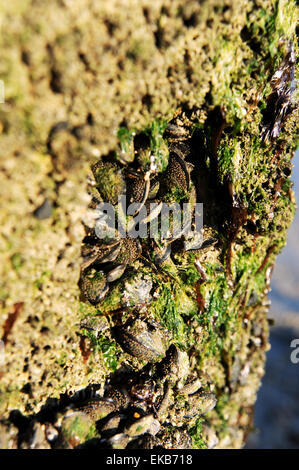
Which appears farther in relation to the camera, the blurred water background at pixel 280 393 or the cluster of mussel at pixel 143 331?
the blurred water background at pixel 280 393

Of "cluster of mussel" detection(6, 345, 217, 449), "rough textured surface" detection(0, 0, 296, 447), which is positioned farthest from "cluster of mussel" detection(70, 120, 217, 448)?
"rough textured surface" detection(0, 0, 296, 447)

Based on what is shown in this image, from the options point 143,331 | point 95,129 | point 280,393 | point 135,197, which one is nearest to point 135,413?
point 143,331

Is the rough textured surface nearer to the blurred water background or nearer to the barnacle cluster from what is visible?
the barnacle cluster

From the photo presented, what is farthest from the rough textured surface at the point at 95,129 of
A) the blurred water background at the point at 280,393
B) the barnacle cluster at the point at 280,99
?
the blurred water background at the point at 280,393

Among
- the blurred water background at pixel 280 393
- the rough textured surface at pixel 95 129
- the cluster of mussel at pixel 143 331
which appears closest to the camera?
the rough textured surface at pixel 95 129

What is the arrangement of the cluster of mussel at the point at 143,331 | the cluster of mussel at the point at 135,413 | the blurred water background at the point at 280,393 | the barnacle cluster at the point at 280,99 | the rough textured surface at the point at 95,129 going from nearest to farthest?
1. the rough textured surface at the point at 95,129
2. the cluster of mussel at the point at 135,413
3. the cluster of mussel at the point at 143,331
4. the barnacle cluster at the point at 280,99
5. the blurred water background at the point at 280,393

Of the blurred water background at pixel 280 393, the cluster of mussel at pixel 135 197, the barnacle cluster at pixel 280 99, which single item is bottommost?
the blurred water background at pixel 280 393

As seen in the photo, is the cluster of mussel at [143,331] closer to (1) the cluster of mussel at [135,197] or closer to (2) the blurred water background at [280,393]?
(1) the cluster of mussel at [135,197]
